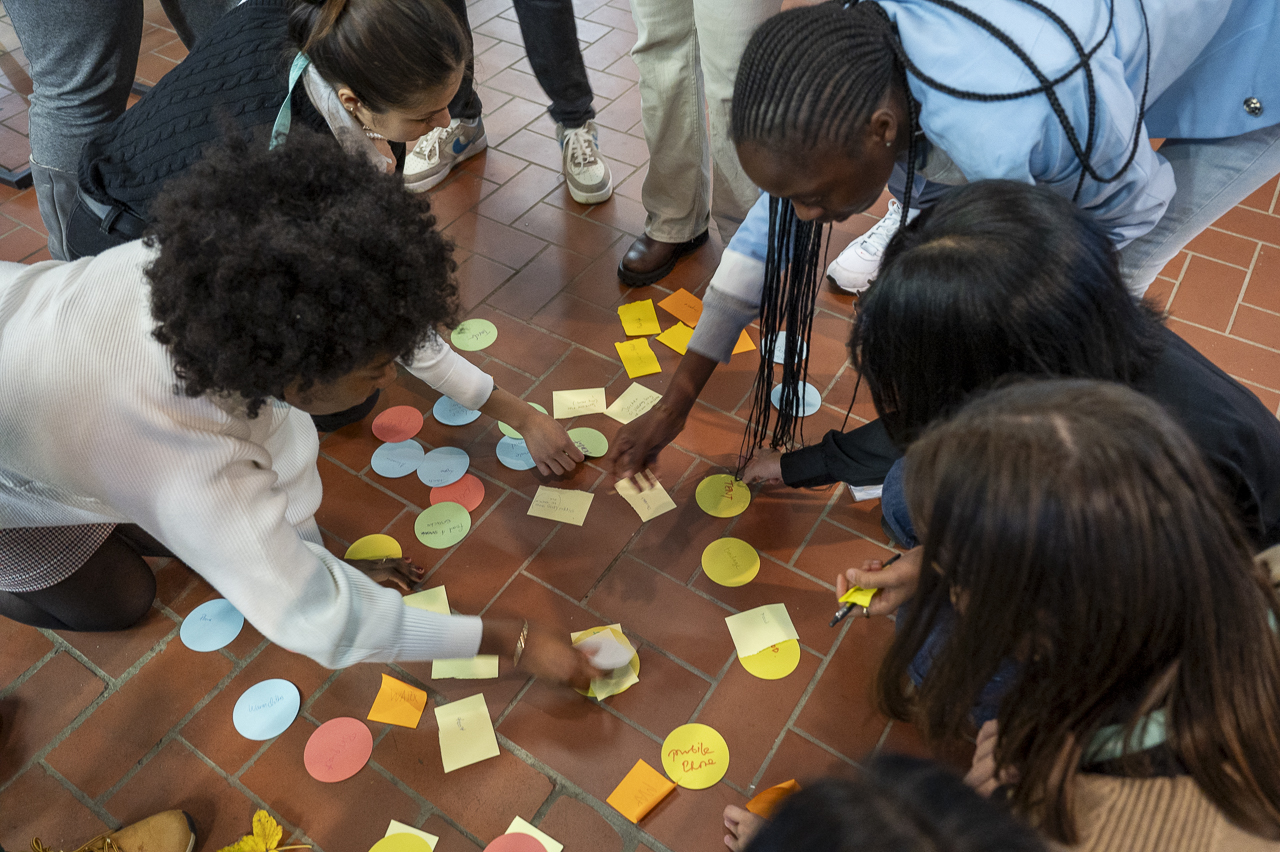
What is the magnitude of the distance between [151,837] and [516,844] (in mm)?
628

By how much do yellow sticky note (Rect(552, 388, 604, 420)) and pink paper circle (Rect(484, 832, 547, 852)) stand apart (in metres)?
1.01

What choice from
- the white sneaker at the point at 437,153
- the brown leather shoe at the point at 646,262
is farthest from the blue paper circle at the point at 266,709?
the white sneaker at the point at 437,153

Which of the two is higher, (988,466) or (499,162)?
(988,466)

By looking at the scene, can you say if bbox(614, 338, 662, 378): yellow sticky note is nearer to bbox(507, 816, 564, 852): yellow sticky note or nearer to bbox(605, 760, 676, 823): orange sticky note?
bbox(605, 760, 676, 823): orange sticky note

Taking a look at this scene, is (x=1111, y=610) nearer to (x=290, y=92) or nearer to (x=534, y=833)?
(x=534, y=833)

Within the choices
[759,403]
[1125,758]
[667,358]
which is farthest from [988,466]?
[667,358]

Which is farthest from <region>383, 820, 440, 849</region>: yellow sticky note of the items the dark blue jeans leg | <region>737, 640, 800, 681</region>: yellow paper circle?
the dark blue jeans leg

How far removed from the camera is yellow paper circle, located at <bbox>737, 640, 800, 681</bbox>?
1.58m

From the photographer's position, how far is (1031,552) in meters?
0.75

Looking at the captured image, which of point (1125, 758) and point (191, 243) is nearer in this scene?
point (1125, 758)

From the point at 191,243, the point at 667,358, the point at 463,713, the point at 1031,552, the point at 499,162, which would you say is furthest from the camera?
the point at 499,162

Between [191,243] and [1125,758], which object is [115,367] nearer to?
[191,243]

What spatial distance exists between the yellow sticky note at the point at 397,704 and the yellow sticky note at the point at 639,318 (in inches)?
44.9

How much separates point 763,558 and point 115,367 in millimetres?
1265
